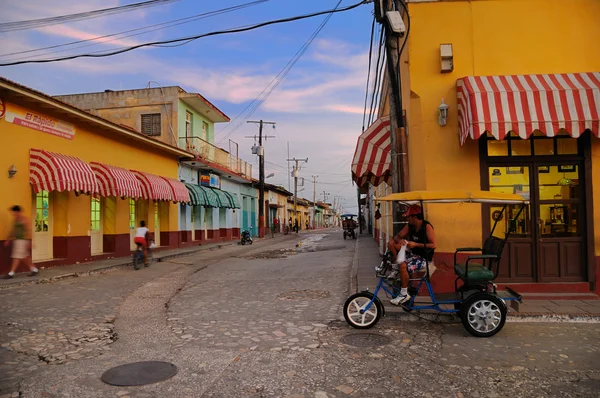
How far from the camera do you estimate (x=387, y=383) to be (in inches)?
171

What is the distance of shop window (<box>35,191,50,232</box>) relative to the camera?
13.6 meters

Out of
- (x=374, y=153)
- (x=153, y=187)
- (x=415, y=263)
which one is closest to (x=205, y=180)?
(x=153, y=187)

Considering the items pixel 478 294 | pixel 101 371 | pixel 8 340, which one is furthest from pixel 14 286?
→ pixel 478 294

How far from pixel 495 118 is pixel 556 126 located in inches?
40.4

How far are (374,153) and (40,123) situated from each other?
961 cm

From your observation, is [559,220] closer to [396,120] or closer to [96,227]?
[396,120]

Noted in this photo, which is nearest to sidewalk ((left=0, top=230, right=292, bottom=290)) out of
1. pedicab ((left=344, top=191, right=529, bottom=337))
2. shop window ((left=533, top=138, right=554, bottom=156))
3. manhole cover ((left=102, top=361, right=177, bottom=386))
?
manhole cover ((left=102, top=361, right=177, bottom=386))

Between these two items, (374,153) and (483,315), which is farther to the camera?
(374,153)

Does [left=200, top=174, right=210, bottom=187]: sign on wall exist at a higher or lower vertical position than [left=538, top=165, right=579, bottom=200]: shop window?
higher

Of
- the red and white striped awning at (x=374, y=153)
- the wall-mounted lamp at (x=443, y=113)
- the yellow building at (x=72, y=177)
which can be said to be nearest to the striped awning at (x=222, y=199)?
the yellow building at (x=72, y=177)

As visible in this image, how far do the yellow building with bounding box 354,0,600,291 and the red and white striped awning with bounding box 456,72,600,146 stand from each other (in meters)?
0.19

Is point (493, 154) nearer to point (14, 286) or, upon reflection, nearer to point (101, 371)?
point (101, 371)

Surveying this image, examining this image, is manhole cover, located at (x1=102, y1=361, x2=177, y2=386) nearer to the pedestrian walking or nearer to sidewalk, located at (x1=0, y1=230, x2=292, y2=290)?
sidewalk, located at (x1=0, y1=230, x2=292, y2=290)

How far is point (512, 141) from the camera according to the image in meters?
8.62
